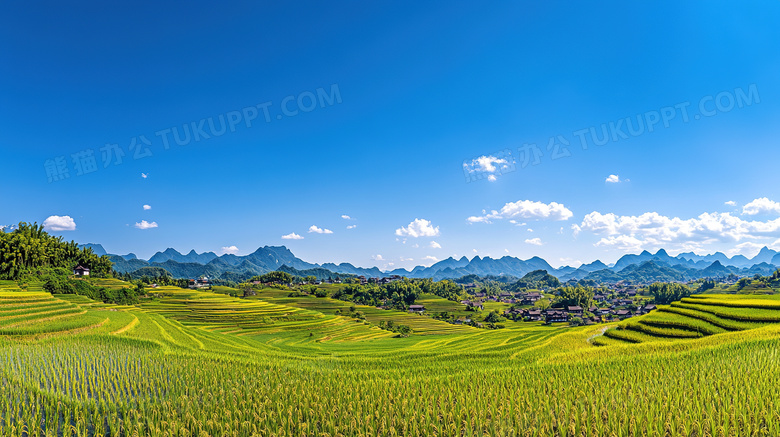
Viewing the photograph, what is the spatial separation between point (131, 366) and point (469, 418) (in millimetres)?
10928

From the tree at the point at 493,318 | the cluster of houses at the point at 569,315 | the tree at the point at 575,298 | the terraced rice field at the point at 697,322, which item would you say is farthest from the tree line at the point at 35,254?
the tree at the point at 575,298

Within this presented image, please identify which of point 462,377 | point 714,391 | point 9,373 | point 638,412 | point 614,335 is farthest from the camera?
point 614,335

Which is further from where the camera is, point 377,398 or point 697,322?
point 697,322

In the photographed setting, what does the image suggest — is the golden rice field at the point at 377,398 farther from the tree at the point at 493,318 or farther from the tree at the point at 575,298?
the tree at the point at 575,298

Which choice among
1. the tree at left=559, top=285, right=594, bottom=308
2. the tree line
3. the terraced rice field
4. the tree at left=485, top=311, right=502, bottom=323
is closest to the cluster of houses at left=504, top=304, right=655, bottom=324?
the tree at left=485, top=311, right=502, bottom=323

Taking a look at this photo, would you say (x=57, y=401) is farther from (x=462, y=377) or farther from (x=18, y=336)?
(x=18, y=336)

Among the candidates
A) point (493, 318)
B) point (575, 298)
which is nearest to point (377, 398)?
point (493, 318)

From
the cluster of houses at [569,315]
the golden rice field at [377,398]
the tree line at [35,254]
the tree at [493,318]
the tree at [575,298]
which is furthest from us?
the tree at [575,298]

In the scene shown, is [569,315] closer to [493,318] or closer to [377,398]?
[493,318]

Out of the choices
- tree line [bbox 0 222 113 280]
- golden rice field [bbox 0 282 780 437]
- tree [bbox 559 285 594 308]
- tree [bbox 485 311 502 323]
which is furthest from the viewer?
tree [bbox 559 285 594 308]

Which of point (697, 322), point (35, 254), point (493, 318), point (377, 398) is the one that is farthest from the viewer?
point (493, 318)

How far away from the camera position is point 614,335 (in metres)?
25.1

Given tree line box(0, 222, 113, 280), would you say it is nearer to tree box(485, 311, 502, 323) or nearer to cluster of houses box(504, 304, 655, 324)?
tree box(485, 311, 502, 323)

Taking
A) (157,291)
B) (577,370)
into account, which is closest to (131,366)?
(577,370)
